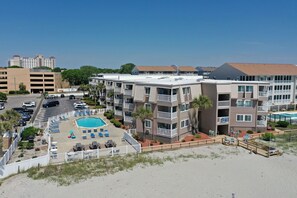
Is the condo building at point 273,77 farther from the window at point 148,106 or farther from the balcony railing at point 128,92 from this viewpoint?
the window at point 148,106

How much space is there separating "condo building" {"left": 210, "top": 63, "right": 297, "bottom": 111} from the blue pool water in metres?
32.1

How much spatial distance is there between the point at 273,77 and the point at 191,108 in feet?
97.2

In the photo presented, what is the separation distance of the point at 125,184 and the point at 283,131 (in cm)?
3042

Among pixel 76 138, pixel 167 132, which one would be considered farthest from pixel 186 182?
pixel 76 138

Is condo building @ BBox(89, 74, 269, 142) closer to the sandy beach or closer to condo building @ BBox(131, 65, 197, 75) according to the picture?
the sandy beach

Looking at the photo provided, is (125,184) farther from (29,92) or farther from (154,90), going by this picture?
(29,92)

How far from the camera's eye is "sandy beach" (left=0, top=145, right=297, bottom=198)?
19141mm

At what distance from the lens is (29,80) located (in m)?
94.4

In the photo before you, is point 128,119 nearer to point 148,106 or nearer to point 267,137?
point 148,106

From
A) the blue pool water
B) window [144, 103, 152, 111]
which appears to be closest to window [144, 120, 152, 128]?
window [144, 103, 152, 111]

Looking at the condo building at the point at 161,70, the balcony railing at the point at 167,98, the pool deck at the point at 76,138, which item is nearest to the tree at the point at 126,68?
the condo building at the point at 161,70

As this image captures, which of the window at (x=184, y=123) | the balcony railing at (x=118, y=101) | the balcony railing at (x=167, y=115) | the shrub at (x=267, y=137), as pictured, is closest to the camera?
the balcony railing at (x=167, y=115)

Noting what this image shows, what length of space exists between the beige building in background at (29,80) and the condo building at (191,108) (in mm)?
68454

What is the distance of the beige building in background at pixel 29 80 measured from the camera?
91.3 meters
